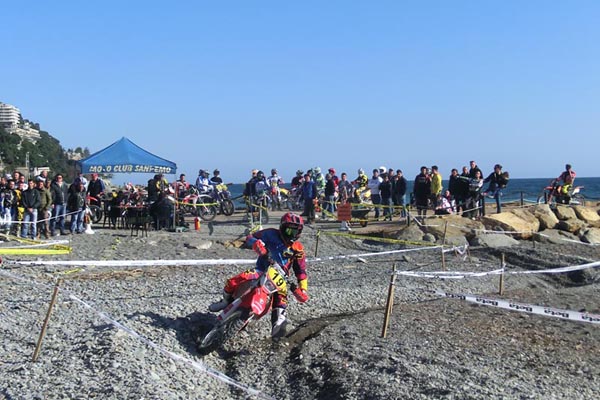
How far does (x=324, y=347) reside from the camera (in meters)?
8.92

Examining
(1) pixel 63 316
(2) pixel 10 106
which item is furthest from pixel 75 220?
(2) pixel 10 106

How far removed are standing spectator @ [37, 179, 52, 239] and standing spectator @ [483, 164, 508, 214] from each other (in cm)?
1425

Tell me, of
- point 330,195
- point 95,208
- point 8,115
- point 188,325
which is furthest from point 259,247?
point 8,115

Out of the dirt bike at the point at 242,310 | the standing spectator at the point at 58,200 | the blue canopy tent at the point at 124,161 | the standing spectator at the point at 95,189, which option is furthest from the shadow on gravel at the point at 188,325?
the standing spectator at the point at 95,189

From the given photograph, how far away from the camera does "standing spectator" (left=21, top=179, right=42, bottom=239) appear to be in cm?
1823

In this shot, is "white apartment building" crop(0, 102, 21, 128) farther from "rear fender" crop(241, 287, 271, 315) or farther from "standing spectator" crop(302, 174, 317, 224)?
"rear fender" crop(241, 287, 271, 315)

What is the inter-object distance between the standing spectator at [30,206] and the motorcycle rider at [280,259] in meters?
10.9

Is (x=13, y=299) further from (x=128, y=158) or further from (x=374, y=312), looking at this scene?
(x=128, y=158)

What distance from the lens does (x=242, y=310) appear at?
8430 mm

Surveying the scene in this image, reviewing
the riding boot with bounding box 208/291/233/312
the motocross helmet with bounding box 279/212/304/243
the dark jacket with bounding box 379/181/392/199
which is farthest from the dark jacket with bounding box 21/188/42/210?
the dark jacket with bounding box 379/181/392/199

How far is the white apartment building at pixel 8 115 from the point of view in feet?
275

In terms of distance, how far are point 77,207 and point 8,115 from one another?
7252 cm

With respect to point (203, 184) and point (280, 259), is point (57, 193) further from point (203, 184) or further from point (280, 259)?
point (280, 259)

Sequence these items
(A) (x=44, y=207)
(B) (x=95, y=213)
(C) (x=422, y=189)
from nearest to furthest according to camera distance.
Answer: (A) (x=44, y=207), (B) (x=95, y=213), (C) (x=422, y=189)
